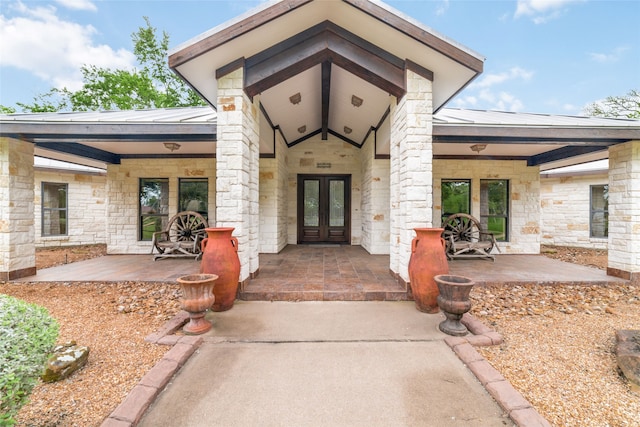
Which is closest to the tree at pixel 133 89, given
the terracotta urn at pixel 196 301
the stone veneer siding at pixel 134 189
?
the stone veneer siding at pixel 134 189

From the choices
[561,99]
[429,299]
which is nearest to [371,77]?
[429,299]

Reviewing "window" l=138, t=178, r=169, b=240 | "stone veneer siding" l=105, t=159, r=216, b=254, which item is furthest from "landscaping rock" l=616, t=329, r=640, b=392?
"window" l=138, t=178, r=169, b=240

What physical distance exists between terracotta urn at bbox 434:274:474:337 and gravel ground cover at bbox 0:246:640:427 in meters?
0.31

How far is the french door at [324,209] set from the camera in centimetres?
757

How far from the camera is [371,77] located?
3480mm

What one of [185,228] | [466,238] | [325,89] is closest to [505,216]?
[466,238]

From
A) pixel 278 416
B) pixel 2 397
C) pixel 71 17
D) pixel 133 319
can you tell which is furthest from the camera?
pixel 71 17

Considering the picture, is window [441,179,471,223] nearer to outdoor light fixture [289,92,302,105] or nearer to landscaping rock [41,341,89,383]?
outdoor light fixture [289,92,302,105]

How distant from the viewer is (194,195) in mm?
6469

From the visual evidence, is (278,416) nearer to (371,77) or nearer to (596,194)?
(371,77)

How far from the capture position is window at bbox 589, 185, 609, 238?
7418mm

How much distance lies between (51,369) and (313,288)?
92.9 inches

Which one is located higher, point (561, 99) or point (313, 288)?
point (561, 99)

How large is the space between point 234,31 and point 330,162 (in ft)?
15.5
